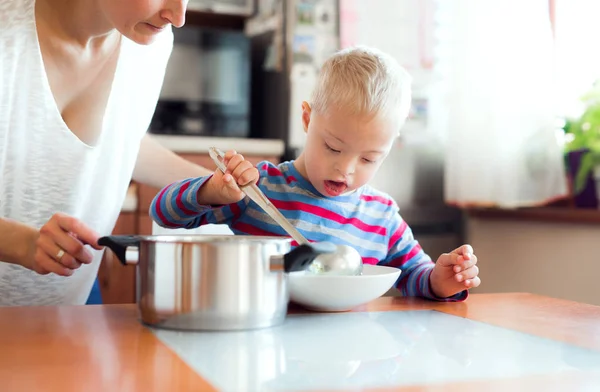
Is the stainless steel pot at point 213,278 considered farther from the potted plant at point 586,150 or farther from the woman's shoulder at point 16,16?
the potted plant at point 586,150

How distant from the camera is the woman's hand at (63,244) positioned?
2.65 feet

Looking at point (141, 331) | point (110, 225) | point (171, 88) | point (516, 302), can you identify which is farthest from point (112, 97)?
point (171, 88)

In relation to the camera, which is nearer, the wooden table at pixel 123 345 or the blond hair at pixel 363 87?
the wooden table at pixel 123 345

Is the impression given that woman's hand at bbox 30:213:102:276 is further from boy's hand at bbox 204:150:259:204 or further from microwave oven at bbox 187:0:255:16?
microwave oven at bbox 187:0:255:16

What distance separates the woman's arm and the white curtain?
1.26m

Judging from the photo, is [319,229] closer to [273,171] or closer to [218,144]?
[273,171]

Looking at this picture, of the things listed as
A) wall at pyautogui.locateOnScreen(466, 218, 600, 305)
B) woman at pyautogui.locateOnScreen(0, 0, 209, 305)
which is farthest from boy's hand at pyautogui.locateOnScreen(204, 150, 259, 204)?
wall at pyautogui.locateOnScreen(466, 218, 600, 305)

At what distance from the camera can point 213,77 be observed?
2645 millimetres

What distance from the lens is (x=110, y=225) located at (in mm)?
1370

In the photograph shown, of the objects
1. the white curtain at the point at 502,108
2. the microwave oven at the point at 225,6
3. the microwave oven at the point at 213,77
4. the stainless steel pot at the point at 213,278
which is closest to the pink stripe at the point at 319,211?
the stainless steel pot at the point at 213,278

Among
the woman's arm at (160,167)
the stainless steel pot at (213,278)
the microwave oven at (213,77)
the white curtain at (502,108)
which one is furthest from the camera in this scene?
the microwave oven at (213,77)

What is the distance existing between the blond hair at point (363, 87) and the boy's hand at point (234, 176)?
0.24 m

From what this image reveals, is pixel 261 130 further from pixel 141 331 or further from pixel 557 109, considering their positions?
pixel 141 331

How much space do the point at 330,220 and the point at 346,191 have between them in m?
0.06
